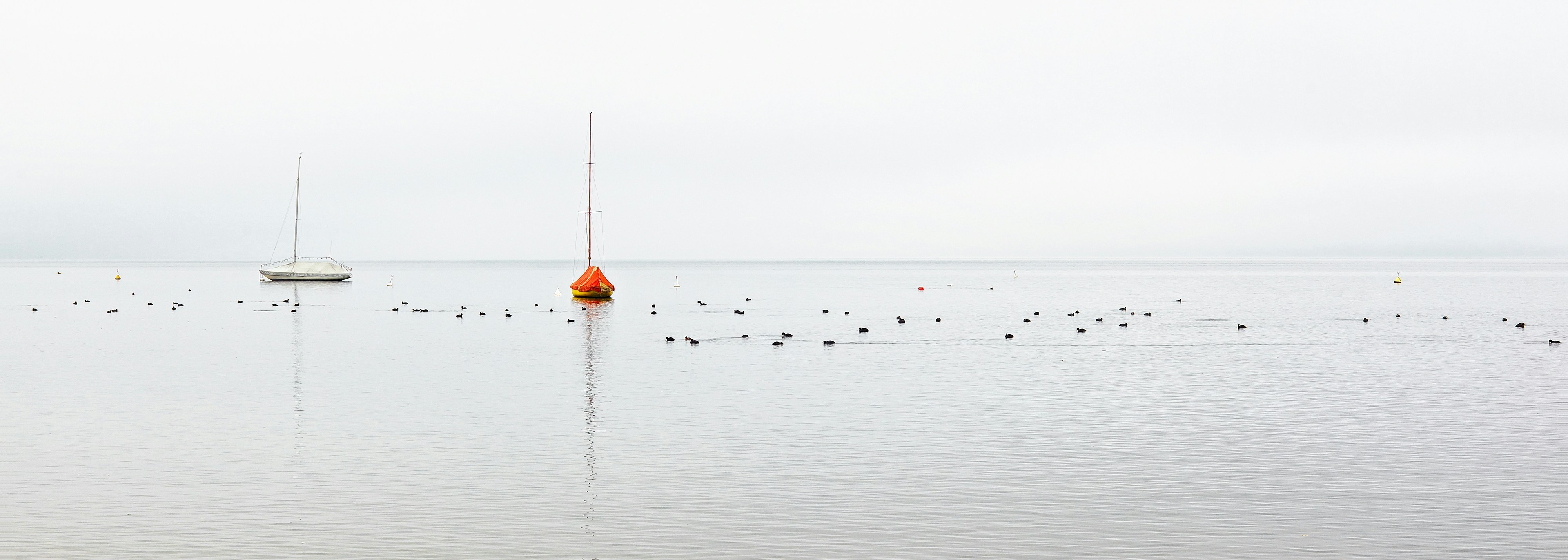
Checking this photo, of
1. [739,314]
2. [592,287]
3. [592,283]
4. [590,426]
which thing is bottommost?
[590,426]

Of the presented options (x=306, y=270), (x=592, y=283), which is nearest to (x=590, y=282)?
(x=592, y=283)

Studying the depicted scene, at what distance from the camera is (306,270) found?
639ft

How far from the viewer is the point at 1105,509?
907 inches

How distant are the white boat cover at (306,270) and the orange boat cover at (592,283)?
3095 inches

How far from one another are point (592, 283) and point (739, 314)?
22454 millimetres

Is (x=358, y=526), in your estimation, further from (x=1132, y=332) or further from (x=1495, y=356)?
(x=1132, y=332)

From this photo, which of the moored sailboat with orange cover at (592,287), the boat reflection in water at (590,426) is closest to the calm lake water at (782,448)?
the boat reflection in water at (590,426)

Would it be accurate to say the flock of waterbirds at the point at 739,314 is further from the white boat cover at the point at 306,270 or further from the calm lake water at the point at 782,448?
the white boat cover at the point at 306,270

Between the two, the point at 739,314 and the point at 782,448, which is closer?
the point at 782,448

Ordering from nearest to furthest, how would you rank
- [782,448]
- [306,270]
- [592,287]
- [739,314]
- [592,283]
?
[782,448] < [739,314] < [592,287] < [592,283] < [306,270]

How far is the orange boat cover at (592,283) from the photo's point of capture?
408 ft

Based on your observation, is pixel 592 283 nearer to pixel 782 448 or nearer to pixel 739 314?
pixel 739 314

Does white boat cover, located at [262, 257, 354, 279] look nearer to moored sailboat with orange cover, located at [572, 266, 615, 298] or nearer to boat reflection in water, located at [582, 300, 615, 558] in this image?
moored sailboat with orange cover, located at [572, 266, 615, 298]

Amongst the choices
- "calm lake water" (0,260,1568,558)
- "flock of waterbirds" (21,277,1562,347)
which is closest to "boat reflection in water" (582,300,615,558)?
"calm lake water" (0,260,1568,558)
